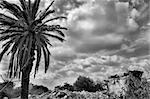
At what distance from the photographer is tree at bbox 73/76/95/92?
37.4 m

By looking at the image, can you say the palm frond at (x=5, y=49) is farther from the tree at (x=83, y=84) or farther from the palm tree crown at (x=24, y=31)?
the tree at (x=83, y=84)

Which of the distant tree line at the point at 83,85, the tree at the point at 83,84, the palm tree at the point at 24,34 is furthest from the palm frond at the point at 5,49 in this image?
the tree at the point at 83,84

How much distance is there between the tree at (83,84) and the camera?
3738 cm

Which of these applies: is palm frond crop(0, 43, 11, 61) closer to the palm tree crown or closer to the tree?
the palm tree crown

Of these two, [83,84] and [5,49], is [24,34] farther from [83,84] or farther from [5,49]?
[83,84]

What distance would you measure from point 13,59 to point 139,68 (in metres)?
11.9

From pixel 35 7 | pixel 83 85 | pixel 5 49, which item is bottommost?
pixel 83 85

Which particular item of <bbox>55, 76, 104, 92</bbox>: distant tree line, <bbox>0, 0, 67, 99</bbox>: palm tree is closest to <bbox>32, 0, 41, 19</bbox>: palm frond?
<bbox>0, 0, 67, 99</bbox>: palm tree

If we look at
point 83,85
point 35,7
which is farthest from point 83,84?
point 35,7

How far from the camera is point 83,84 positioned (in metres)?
37.8

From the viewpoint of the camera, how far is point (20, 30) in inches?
1033

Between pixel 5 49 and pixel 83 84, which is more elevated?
pixel 5 49

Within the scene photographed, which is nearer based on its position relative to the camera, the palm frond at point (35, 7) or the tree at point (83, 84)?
the palm frond at point (35, 7)

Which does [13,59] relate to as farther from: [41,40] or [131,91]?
[131,91]
